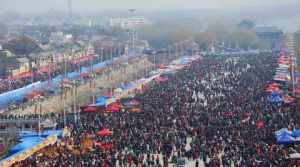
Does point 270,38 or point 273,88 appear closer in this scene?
point 273,88

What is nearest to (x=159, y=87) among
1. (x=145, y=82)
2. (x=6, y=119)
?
(x=145, y=82)

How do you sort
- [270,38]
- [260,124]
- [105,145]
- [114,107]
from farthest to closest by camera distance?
[270,38]
[114,107]
[260,124]
[105,145]

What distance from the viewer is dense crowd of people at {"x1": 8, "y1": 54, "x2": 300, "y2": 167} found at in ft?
75.9

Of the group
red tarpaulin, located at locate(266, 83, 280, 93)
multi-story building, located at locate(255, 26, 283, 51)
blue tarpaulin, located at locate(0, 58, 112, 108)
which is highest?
red tarpaulin, located at locate(266, 83, 280, 93)

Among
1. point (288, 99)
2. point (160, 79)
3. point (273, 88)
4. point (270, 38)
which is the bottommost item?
point (270, 38)

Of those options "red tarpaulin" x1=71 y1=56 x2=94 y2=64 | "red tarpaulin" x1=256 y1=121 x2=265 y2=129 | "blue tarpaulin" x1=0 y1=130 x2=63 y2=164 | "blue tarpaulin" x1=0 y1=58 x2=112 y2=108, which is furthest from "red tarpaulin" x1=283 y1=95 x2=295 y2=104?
"red tarpaulin" x1=71 y1=56 x2=94 y2=64

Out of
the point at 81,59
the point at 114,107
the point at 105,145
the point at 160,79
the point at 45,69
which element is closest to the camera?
the point at 105,145

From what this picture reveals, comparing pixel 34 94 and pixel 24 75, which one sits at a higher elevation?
pixel 34 94

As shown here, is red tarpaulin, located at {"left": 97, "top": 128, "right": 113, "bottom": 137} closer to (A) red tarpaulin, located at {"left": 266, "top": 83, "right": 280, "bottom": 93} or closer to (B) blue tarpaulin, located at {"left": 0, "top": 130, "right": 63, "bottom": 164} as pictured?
(B) blue tarpaulin, located at {"left": 0, "top": 130, "right": 63, "bottom": 164}

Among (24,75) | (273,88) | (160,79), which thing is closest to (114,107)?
(273,88)

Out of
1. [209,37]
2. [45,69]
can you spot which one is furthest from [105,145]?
[209,37]

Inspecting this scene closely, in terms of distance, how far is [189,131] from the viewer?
27.7 m

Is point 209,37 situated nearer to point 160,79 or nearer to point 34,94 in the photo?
point 160,79

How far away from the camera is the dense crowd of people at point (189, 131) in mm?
23141
